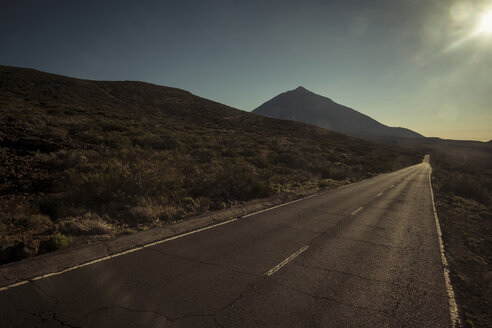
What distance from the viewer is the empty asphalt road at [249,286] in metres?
3.58

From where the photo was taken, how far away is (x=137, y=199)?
8.81 m

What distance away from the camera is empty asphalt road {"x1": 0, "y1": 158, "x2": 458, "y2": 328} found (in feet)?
11.7

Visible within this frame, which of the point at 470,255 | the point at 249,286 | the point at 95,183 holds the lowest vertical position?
the point at 249,286

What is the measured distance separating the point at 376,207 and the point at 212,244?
10436 millimetres

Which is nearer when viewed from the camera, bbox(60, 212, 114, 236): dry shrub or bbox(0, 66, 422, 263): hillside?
bbox(60, 212, 114, 236): dry shrub

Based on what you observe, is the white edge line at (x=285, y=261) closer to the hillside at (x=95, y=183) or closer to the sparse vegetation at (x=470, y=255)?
the sparse vegetation at (x=470, y=255)

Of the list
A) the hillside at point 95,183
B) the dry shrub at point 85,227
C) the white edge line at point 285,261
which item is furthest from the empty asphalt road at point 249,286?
the hillside at point 95,183

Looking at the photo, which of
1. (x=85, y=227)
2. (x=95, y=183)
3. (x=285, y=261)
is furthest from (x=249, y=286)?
(x=95, y=183)

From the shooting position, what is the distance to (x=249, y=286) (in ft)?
14.8

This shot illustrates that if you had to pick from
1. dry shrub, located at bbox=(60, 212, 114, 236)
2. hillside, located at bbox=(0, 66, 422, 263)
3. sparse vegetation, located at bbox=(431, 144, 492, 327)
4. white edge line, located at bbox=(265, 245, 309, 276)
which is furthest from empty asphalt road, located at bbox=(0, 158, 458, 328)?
hillside, located at bbox=(0, 66, 422, 263)

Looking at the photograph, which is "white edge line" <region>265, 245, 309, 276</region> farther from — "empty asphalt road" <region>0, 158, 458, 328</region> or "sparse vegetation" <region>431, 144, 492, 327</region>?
"sparse vegetation" <region>431, 144, 492, 327</region>

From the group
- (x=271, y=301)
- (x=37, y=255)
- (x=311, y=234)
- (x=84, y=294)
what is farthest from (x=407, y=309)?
(x=37, y=255)

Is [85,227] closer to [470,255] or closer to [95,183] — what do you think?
[95,183]

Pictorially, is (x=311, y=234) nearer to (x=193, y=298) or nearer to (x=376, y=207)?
(x=193, y=298)
